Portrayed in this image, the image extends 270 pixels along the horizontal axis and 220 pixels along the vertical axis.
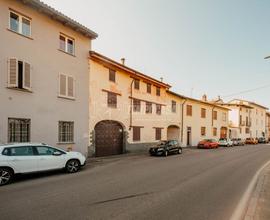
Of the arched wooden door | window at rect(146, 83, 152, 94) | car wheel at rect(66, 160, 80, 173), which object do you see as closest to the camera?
car wheel at rect(66, 160, 80, 173)

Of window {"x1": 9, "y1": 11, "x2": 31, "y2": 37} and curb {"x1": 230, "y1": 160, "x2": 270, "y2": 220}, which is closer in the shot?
curb {"x1": 230, "y1": 160, "x2": 270, "y2": 220}

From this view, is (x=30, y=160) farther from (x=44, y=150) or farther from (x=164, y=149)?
(x=164, y=149)

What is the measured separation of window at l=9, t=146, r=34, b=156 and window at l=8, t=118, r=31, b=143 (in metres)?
3.33

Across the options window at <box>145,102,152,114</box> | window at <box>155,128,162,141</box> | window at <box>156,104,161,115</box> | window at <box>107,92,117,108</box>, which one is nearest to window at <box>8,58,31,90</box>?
window at <box>107,92,117,108</box>

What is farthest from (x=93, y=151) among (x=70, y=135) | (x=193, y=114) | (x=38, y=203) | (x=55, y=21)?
(x=193, y=114)

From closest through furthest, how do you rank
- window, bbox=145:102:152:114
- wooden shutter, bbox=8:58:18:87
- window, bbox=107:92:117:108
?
wooden shutter, bbox=8:58:18:87, window, bbox=107:92:117:108, window, bbox=145:102:152:114

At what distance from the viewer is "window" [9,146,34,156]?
9858 millimetres

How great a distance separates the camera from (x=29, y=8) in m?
14.0

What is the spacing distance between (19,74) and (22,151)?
5254 millimetres

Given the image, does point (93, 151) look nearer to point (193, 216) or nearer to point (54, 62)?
point (54, 62)

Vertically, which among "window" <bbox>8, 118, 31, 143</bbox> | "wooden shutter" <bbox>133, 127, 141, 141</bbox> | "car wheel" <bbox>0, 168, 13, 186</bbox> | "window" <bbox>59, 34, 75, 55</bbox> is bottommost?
"car wheel" <bbox>0, 168, 13, 186</bbox>

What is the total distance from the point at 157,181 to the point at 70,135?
873 cm

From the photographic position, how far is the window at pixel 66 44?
53.3ft

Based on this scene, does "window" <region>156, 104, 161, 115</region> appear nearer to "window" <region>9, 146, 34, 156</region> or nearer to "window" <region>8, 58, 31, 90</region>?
"window" <region>8, 58, 31, 90</region>
